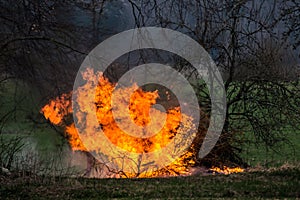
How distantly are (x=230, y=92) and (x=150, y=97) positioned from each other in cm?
331

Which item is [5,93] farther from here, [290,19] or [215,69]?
[290,19]

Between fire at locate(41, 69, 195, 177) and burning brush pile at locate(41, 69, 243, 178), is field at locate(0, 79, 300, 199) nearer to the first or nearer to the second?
burning brush pile at locate(41, 69, 243, 178)

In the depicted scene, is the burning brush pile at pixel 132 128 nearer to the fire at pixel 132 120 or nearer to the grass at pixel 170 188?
the fire at pixel 132 120

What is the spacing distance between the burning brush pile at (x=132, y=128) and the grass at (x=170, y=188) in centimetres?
503

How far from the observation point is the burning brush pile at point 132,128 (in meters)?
14.9

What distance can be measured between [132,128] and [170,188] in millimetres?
7333

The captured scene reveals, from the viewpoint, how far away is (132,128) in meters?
15.9

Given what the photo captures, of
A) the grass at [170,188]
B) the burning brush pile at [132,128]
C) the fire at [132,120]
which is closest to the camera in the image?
the grass at [170,188]

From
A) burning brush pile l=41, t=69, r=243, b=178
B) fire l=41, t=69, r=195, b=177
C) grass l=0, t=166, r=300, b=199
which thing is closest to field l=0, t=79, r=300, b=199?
grass l=0, t=166, r=300, b=199

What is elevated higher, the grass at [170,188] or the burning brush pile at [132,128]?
the burning brush pile at [132,128]

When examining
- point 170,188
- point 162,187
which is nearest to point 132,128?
point 162,187

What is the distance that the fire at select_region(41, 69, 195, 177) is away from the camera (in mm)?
15258

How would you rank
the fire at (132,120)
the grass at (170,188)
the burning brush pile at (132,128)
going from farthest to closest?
1. the fire at (132,120)
2. the burning brush pile at (132,128)
3. the grass at (170,188)

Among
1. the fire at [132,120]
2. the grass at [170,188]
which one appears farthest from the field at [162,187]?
the fire at [132,120]
